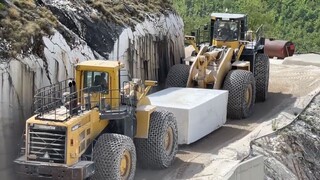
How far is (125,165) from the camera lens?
50.9 ft

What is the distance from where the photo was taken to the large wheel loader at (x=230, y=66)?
Answer: 74.3 feet

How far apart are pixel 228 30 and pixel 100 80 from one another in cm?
976

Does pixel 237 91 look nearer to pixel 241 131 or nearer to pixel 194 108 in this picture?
pixel 241 131

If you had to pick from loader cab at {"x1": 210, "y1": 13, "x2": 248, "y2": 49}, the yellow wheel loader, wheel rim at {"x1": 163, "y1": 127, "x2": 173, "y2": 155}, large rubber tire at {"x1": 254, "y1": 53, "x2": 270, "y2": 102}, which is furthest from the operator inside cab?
large rubber tire at {"x1": 254, "y1": 53, "x2": 270, "y2": 102}

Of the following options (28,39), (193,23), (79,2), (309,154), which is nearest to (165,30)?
(79,2)

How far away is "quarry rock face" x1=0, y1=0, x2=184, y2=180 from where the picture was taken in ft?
52.9

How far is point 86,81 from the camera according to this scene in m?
16.0

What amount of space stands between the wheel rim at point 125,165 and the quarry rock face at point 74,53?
→ 2582mm

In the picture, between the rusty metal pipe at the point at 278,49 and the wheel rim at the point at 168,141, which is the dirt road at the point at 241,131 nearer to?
the wheel rim at the point at 168,141

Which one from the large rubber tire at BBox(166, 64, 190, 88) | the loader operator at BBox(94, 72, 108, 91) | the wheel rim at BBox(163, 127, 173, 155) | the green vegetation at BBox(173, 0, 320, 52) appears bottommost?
the wheel rim at BBox(163, 127, 173, 155)

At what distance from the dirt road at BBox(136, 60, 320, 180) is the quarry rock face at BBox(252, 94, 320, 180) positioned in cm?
38

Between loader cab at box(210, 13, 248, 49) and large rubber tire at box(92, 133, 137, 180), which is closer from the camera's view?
large rubber tire at box(92, 133, 137, 180)

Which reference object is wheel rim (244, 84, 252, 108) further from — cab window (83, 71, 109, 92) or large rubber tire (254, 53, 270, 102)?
cab window (83, 71, 109, 92)

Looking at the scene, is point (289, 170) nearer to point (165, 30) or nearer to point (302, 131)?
point (302, 131)
